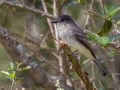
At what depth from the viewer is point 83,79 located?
334cm

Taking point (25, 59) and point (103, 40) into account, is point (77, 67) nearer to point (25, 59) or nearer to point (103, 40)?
point (103, 40)

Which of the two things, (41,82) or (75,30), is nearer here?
(75,30)

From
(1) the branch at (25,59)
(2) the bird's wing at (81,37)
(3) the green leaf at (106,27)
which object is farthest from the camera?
Result: (1) the branch at (25,59)

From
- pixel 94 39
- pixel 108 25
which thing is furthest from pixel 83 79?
pixel 108 25

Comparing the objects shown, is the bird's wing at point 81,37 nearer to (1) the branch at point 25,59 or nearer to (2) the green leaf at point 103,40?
(2) the green leaf at point 103,40

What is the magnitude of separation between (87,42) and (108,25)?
14.0 inches

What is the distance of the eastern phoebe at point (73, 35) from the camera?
4312 mm

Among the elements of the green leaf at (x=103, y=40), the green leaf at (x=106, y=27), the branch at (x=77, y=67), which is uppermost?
the green leaf at (x=106, y=27)

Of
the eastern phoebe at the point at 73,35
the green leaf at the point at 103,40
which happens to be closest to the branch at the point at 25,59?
the eastern phoebe at the point at 73,35

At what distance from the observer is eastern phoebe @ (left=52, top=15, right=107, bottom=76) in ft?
14.1

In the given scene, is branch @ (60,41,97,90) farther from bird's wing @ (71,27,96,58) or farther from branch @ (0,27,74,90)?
branch @ (0,27,74,90)

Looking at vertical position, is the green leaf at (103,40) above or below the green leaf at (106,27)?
below

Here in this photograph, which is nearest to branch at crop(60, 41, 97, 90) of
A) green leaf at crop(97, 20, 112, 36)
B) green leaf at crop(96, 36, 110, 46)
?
green leaf at crop(96, 36, 110, 46)

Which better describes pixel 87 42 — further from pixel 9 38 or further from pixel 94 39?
pixel 9 38
